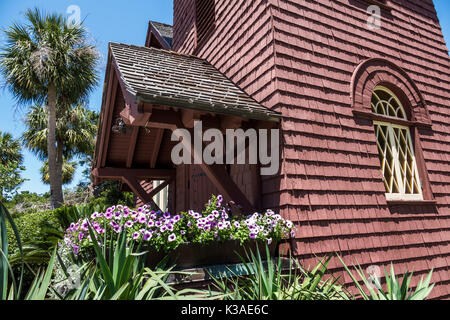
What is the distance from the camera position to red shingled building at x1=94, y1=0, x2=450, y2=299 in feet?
12.2

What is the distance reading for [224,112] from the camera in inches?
137

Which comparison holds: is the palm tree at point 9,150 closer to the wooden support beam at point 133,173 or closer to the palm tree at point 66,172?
the palm tree at point 66,172

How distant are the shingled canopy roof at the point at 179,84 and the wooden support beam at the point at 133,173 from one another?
94.7 inches

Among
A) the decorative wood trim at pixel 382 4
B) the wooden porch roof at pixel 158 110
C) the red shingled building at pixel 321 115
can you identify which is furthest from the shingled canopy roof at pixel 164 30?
the decorative wood trim at pixel 382 4

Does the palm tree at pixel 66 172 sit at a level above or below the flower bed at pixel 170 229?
above

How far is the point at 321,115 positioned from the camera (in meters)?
4.29

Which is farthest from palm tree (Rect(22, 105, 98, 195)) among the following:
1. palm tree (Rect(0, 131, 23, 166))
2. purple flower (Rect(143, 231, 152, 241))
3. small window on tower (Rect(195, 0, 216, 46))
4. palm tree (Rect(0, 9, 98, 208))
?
purple flower (Rect(143, 231, 152, 241))

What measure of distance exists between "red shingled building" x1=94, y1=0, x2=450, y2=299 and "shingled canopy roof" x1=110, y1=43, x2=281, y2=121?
1.0 inches

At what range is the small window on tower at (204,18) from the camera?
20.3 ft
